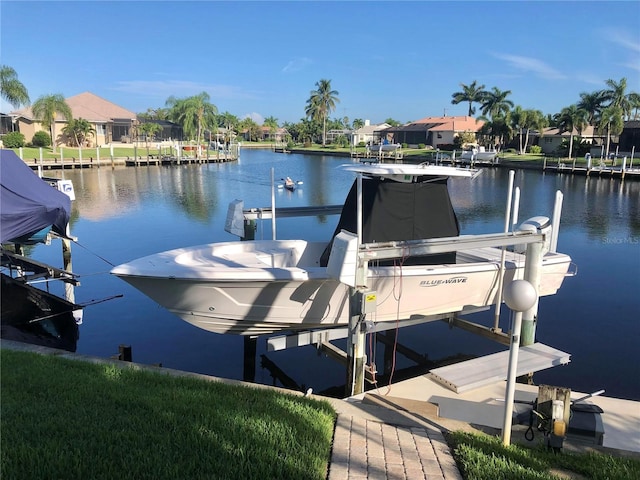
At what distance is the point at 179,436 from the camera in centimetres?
421

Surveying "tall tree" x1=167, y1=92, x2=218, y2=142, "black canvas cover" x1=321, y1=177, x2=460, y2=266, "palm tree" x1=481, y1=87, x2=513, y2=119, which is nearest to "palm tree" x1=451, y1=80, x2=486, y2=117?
"palm tree" x1=481, y1=87, x2=513, y2=119

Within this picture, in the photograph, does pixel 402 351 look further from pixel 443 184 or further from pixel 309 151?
pixel 309 151

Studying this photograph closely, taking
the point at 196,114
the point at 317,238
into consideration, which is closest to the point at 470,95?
the point at 196,114

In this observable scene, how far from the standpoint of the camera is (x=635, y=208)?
3006 centimetres

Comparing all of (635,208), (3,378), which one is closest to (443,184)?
(3,378)

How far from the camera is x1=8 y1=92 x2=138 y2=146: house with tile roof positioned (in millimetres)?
65562

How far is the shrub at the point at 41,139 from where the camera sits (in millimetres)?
62625

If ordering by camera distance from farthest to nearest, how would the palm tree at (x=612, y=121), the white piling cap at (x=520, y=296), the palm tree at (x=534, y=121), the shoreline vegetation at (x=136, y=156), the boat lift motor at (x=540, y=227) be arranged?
the palm tree at (x=534, y=121), the palm tree at (x=612, y=121), the shoreline vegetation at (x=136, y=156), the boat lift motor at (x=540, y=227), the white piling cap at (x=520, y=296)

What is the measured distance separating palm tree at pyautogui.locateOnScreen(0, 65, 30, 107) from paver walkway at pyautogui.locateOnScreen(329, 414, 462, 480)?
66928 mm

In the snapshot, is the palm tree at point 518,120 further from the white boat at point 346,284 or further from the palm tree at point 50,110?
the white boat at point 346,284

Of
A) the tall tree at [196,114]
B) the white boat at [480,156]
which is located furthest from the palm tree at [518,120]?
the tall tree at [196,114]

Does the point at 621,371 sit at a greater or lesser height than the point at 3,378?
lesser

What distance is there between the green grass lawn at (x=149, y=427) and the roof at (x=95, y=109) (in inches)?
2883

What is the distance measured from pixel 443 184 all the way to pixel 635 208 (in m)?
26.6
